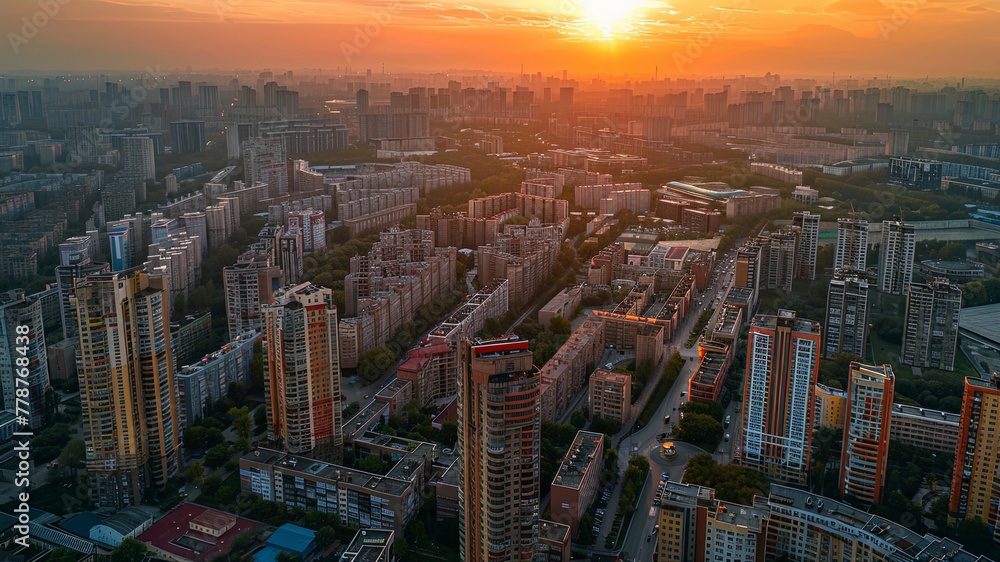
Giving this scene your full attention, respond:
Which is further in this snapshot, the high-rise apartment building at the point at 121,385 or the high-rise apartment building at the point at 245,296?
the high-rise apartment building at the point at 245,296

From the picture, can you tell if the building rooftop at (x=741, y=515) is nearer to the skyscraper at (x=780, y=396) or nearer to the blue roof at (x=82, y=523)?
the skyscraper at (x=780, y=396)

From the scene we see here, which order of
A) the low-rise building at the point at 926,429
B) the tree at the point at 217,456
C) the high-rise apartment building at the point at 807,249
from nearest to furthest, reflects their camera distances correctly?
the tree at the point at 217,456, the low-rise building at the point at 926,429, the high-rise apartment building at the point at 807,249

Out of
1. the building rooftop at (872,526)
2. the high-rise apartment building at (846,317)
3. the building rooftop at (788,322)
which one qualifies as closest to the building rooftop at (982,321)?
the high-rise apartment building at (846,317)

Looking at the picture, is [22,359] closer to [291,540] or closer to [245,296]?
[245,296]

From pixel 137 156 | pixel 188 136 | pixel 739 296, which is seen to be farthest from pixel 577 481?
pixel 188 136

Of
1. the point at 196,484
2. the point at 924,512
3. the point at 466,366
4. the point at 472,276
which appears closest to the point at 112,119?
the point at 472,276
